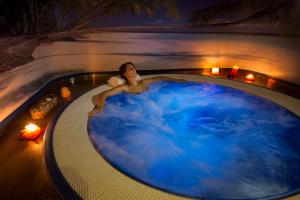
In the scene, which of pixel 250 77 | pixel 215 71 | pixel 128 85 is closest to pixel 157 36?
pixel 215 71

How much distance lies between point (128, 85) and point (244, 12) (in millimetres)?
2273

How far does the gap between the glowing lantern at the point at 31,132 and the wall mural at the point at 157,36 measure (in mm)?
924

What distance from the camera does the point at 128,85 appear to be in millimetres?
3199

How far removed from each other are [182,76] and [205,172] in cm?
202

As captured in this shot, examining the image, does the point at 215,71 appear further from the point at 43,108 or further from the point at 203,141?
the point at 43,108

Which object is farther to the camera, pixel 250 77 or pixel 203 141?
pixel 250 77

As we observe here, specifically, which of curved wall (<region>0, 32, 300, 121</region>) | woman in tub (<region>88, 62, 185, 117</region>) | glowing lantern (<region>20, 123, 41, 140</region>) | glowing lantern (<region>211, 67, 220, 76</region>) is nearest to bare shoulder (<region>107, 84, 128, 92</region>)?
woman in tub (<region>88, 62, 185, 117</region>)

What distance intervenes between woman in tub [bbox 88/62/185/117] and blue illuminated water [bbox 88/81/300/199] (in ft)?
0.23

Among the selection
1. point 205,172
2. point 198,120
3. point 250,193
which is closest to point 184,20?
point 198,120

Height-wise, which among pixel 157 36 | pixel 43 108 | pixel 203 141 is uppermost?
pixel 157 36

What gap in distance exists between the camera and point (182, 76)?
374 centimetres

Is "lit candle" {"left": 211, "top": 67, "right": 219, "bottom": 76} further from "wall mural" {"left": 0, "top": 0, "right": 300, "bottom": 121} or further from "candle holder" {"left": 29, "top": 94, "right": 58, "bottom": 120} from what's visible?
"candle holder" {"left": 29, "top": 94, "right": 58, "bottom": 120}

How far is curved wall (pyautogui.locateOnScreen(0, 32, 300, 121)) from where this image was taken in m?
3.60

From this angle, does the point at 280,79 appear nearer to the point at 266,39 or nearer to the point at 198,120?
the point at 266,39
